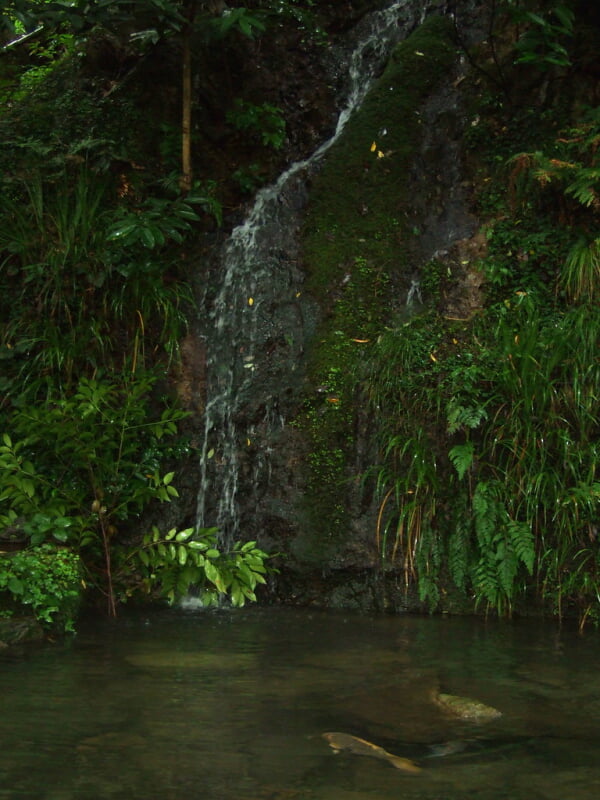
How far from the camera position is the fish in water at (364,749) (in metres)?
2.97

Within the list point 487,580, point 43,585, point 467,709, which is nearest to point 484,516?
point 487,580

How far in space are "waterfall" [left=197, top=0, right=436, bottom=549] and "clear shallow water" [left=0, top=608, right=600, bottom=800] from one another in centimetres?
127

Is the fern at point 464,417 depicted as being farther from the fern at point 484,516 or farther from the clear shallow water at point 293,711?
the clear shallow water at point 293,711

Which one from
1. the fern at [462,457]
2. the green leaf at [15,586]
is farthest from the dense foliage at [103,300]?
the fern at [462,457]

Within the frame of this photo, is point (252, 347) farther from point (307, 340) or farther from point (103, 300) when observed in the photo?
point (103, 300)

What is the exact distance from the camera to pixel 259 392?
651cm

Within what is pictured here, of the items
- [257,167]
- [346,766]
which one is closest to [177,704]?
[346,766]

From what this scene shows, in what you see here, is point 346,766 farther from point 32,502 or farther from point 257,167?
point 257,167

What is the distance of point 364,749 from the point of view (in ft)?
10.2

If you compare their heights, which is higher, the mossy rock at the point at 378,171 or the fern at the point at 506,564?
the mossy rock at the point at 378,171

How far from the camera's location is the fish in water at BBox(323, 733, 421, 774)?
2971 millimetres

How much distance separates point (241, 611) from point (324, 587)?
1.93 ft

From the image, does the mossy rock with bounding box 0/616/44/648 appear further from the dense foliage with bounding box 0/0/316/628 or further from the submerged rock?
the submerged rock

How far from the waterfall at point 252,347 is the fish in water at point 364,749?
292cm
